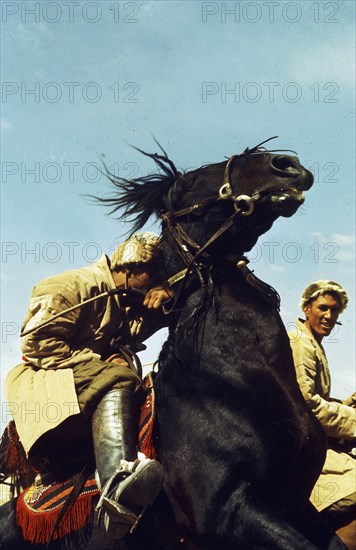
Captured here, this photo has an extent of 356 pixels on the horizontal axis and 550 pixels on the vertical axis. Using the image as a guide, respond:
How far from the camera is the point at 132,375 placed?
6.08 m

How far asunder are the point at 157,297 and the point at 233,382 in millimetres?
998

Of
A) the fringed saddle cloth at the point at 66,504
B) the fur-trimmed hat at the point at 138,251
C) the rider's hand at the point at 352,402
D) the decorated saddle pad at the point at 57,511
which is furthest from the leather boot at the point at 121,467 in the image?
the rider's hand at the point at 352,402

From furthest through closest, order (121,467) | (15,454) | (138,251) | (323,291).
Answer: (323,291) < (15,454) < (138,251) < (121,467)

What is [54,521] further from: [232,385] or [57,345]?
[232,385]

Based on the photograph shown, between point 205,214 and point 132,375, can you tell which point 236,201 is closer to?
point 205,214

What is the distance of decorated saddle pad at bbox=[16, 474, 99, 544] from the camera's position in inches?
235

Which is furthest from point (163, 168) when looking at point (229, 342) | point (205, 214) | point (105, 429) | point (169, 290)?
point (105, 429)

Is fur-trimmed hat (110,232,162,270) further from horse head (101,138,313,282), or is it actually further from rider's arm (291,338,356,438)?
rider's arm (291,338,356,438)

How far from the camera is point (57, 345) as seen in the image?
242 inches

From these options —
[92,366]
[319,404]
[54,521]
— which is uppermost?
[92,366]

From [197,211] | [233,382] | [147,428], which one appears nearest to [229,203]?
[197,211]

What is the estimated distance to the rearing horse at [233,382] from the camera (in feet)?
18.0

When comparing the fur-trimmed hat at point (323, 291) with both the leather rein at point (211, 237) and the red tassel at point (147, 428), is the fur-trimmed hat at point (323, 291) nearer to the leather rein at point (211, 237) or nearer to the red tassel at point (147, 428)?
the leather rein at point (211, 237)

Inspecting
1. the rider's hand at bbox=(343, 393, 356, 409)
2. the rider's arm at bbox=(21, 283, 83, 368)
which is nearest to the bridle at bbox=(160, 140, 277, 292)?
the rider's arm at bbox=(21, 283, 83, 368)
